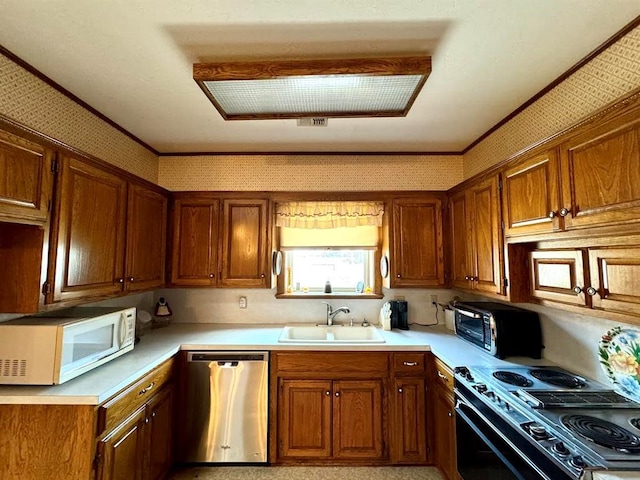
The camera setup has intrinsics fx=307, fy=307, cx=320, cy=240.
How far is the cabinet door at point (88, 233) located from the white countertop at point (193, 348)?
1.43ft

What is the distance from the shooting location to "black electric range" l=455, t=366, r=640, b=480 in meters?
1.05

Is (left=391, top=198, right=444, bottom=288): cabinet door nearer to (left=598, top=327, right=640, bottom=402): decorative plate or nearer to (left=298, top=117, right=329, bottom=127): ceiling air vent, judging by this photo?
(left=298, top=117, right=329, bottom=127): ceiling air vent

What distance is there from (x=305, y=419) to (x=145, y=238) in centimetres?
183

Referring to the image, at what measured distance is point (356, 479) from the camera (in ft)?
6.99

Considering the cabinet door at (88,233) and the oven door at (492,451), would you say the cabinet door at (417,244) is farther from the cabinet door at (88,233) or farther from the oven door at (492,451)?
the cabinet door at (88,233)

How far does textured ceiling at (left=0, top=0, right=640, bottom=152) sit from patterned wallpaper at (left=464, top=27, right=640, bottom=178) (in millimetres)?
80

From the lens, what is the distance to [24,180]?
1.39 meters

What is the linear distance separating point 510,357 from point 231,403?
196cm

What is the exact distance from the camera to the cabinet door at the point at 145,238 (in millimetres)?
2182

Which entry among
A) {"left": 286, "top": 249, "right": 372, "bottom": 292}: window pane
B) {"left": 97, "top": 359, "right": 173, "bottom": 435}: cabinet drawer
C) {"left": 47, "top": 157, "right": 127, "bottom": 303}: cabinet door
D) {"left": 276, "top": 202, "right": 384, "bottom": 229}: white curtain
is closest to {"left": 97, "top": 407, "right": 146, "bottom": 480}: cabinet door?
{"left": 97, "top": 359, "right": 173, "bottom": 435}: cabinet drawer

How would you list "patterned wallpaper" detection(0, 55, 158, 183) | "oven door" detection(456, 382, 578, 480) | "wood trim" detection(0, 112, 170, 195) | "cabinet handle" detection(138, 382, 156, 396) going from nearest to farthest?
1. "oven door" detection(456, 382, 578, 480)
2. "wood trim" detection(0, 112, 170, 195)
3. "patterned wallpaper" detection(0, 55, 158, 183)
4. "cabinet handle" detection(138, 382, 156, 396)

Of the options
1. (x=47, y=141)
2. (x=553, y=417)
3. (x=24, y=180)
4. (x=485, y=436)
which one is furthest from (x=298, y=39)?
(x=485, y=436)

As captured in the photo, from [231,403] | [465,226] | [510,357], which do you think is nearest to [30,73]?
[231,403]

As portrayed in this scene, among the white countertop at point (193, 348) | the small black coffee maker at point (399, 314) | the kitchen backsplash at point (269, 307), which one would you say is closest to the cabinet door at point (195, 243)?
the kitchen backsplash at point (269, 307)
